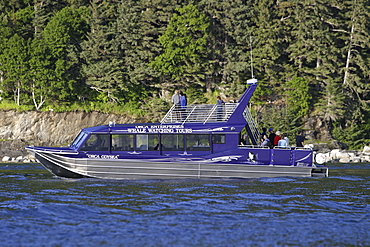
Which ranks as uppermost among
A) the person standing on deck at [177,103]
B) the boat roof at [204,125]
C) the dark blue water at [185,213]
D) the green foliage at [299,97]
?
the green foliage at [299,97]

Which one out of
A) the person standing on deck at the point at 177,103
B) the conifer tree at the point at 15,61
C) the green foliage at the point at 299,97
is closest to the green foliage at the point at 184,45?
the green foliage at the point at 299,97

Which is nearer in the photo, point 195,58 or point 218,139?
point 218,139

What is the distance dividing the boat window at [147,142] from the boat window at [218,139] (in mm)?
2593

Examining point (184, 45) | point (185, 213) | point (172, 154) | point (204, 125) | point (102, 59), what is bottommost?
point (185, 213)

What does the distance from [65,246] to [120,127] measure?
11734 millimetres

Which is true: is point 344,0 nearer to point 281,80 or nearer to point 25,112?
point 281,80

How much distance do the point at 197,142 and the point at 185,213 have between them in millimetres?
8104

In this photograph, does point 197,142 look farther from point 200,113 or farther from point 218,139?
point 200,113

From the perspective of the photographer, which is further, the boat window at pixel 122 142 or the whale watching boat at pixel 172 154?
the boat window at pixel 122 142

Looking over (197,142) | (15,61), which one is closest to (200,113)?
(197,142)

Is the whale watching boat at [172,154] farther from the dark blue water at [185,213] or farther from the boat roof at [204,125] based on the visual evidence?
the dark blue water at [185,213]

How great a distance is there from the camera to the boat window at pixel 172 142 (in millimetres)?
23375

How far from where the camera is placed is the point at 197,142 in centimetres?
2353

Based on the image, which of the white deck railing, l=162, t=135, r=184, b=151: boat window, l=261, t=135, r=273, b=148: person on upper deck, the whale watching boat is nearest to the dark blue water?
the whale watching boat
